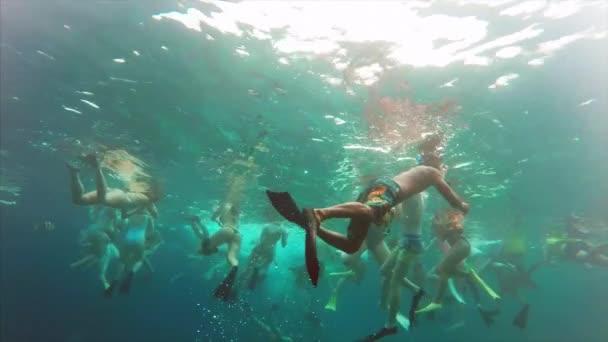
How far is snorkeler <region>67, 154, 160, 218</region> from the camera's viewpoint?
10.7 meters

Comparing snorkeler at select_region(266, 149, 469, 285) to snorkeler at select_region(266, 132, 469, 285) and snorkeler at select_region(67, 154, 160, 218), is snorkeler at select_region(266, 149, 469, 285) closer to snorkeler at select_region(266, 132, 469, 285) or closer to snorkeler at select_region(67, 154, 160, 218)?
snorkeler at select_region(266, 132, 469, 285)

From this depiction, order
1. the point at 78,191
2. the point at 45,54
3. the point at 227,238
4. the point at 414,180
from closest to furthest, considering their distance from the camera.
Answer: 1. the point at 414,180
2. the point at 78,191
3. the point at 45,54
4. the point at 227,238

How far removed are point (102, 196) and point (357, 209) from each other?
1117 centimetres

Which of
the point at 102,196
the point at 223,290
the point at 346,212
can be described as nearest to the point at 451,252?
the point at 223,290

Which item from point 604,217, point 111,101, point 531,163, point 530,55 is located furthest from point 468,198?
point 111,101

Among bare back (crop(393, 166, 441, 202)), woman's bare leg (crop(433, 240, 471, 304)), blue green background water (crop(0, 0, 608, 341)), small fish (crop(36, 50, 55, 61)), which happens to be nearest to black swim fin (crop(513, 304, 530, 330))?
blue green background water (crop(0, 0, 608, 341))

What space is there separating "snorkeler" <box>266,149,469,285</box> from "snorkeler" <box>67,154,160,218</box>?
914 cm

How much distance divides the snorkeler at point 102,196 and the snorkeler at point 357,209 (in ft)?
30.0

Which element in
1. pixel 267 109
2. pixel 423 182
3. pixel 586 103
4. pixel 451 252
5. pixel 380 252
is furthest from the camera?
pixel 267 109

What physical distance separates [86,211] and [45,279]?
70.9 ft

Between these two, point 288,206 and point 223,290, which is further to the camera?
point 223,290

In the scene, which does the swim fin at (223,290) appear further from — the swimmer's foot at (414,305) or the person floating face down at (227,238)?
the swimmer's foot at (414,305)

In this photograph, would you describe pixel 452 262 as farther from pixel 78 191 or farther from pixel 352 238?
pixel 78 191

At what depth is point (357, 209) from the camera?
4.24m
